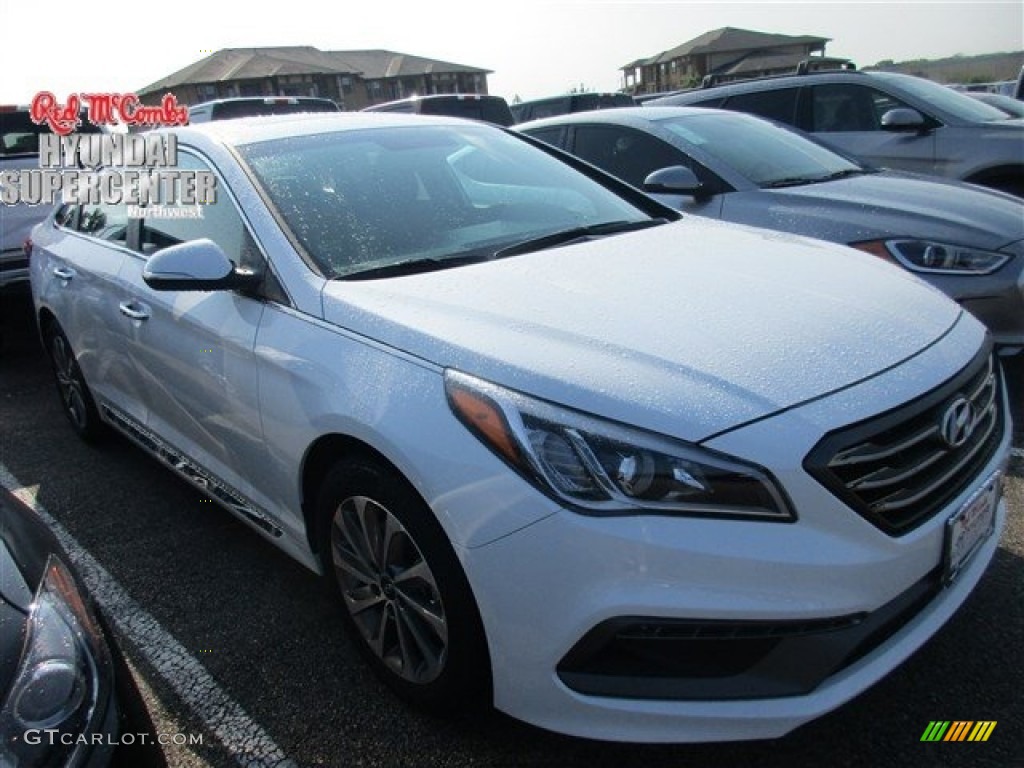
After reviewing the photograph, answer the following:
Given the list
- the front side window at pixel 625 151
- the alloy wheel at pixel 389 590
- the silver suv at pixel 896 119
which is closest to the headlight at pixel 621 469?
the alloy wheel at pixel 389 590

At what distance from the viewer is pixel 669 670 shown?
5.53ft

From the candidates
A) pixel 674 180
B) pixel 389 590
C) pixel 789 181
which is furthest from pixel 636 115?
pixel 389 590

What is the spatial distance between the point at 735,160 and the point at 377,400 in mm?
3531

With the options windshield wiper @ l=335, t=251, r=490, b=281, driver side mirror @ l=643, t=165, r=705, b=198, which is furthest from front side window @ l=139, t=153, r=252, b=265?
driver side mirror @ l=643, t=165, r=705, b=198

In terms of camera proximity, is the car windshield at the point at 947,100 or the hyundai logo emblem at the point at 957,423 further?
the car windshield at the point at 947,100

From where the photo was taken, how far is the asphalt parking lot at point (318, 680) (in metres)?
2.02

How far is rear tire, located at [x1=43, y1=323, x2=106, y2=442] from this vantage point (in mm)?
4203

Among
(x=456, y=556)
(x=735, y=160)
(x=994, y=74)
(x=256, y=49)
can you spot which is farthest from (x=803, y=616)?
(x=256, y=49)

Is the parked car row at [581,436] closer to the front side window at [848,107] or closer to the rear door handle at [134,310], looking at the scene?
the rear door handle at [134,310]

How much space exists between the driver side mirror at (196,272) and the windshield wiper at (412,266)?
346mm

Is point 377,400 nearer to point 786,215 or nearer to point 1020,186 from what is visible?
point 786,215

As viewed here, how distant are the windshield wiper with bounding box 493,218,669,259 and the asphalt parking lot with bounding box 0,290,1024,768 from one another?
139cm

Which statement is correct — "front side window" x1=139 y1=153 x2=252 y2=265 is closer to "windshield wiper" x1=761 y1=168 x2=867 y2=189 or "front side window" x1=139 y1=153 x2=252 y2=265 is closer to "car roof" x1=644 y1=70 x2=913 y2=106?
"windshield wiper" x1=761 y1=168 x2=867 y2=189

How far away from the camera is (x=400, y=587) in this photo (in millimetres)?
2088
